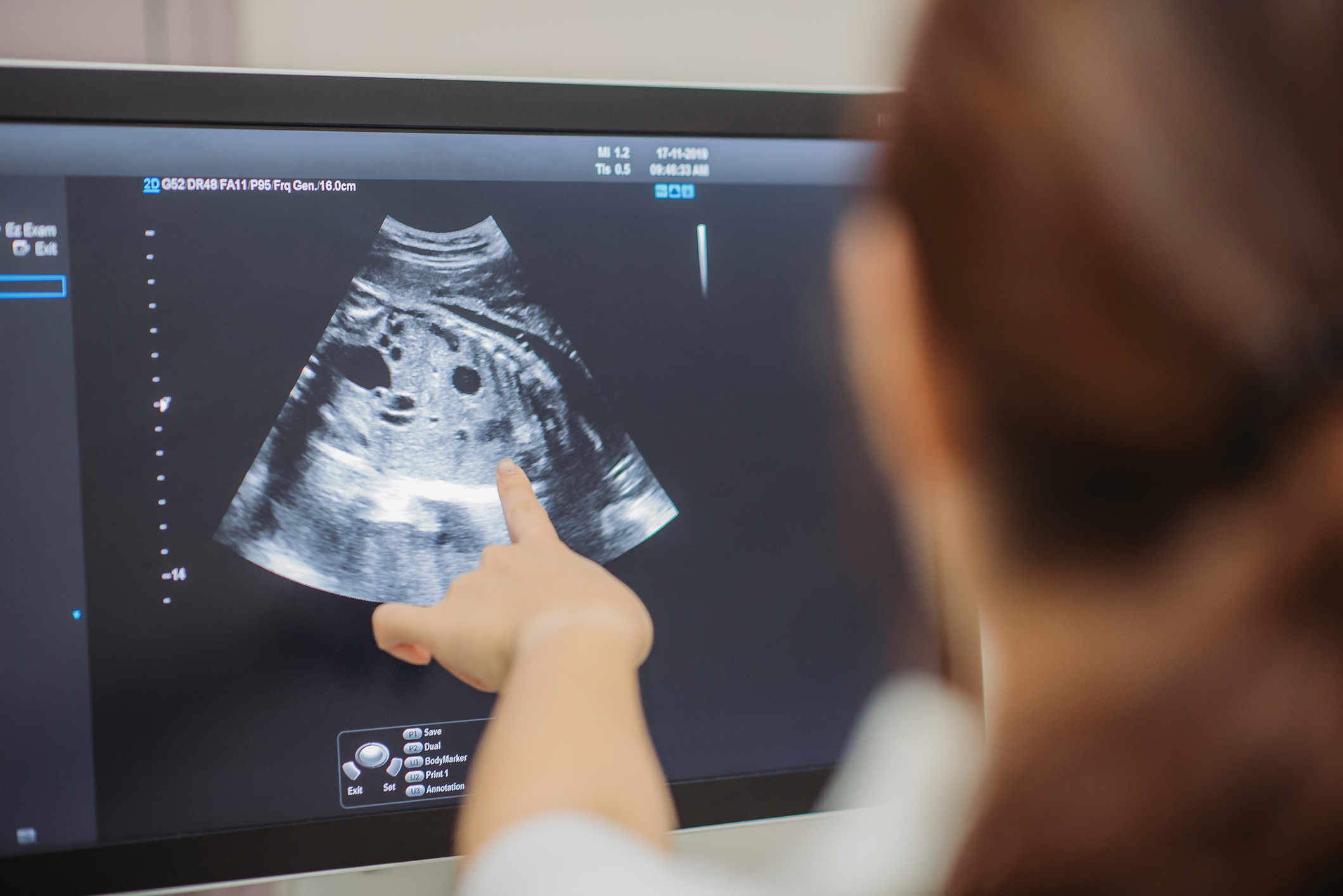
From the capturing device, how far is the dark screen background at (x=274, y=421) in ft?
1.93

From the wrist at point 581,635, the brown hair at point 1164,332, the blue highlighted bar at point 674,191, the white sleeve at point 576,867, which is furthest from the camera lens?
the blue highlighted bar at point 674,191

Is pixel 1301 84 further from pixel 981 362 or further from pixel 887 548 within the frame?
pixel 887 548

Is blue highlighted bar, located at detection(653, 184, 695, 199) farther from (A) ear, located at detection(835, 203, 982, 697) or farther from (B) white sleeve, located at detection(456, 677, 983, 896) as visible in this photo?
(B) white sleeve, located at detection(456, 677, 983, 896)

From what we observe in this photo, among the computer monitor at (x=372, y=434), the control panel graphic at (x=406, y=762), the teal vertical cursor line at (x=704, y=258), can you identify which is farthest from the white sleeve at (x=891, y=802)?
the teal vertical cursor line at (x=704, y=258)

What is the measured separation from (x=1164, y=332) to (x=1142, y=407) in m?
0.02

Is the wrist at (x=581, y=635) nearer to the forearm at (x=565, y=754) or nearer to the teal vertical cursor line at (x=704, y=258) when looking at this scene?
the forearm at (x=565, y=754)

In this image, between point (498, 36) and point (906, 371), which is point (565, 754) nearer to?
point (906, 371)

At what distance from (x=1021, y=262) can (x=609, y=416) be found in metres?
0.40

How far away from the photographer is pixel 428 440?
641 millimetres

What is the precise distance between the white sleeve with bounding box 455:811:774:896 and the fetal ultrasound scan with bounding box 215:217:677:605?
259 millimetres

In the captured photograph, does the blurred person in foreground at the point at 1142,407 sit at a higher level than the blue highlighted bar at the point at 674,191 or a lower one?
lower

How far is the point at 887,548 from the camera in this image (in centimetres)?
73

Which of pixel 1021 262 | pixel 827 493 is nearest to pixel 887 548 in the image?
pixel 827 493

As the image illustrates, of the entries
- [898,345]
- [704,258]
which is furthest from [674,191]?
[898,345]
